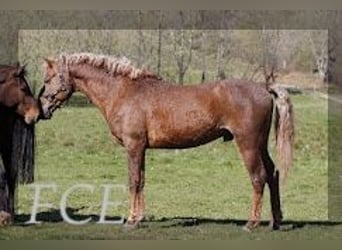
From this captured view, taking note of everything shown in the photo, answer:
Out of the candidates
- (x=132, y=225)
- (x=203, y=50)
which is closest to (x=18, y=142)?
(x=132, y=225)

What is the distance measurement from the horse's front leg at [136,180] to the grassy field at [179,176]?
6.2 inches

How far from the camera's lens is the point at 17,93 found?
4.20m

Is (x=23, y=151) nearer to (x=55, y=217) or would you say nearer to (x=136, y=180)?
(x=55, y=217)

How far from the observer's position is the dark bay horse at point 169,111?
413 cm

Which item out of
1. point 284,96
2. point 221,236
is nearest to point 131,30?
point 284,96

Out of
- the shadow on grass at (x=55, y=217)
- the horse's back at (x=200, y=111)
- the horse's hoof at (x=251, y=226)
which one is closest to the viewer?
the horse's back at (x=200, y=111)

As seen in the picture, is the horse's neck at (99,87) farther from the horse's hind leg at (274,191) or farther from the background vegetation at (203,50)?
the horse's hind leg at (274,191)

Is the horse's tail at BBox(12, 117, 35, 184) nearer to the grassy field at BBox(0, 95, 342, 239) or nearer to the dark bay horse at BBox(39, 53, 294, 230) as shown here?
the grassy field at BBox(0, 95, 342, 239)

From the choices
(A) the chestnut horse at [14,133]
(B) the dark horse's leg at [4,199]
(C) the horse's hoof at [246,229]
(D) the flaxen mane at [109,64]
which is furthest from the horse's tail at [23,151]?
(C) the horse's hoof at [246,229]

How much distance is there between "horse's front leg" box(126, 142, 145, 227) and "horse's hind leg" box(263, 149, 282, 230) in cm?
72

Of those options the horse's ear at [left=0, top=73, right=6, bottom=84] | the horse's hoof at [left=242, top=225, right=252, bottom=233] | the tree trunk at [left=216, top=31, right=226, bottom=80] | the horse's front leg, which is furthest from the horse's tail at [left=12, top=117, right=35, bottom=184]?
the horse's hoof at [left=242, top=225, right=252, bottom=233]

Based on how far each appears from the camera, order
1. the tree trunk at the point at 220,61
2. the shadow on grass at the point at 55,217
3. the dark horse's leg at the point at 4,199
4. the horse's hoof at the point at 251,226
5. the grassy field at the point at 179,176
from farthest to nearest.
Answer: the tree trunk at the point at 220,61
the grassy field at the point at 179,176
the shadow on grass at the point at 55,217
the dark horse's leg at the point at 4,199
the horse's hoof at the point at 251,226

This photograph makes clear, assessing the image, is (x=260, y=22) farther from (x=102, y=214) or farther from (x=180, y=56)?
(x=102, y=214)

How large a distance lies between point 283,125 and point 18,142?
5.32 ft
